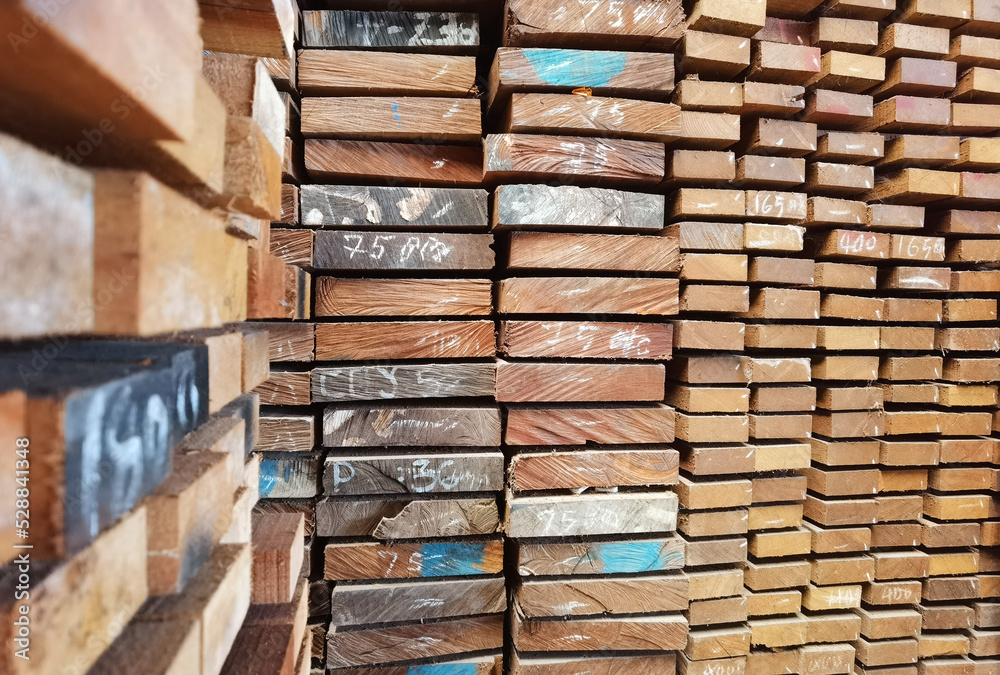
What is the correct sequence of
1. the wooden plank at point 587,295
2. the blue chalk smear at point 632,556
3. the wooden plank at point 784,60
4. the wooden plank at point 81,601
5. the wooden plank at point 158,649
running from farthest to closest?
1. the wooden plank at point 784,60
2. the blue chalk smear at point 632,556
3. the wooden plank at point 587,295
4. the wooden plank at point 158,649
5. the wooden plank at point 81,601

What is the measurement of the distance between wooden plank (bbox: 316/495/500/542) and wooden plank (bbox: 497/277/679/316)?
35.4 inches

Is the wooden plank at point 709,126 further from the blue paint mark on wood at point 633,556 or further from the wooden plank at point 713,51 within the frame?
the blue paint mark on wood at point 633,556

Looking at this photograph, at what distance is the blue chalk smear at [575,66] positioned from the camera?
194cm

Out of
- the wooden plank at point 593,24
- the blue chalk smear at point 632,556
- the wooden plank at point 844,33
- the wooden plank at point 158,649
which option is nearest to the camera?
the wooden plank at point 158,649

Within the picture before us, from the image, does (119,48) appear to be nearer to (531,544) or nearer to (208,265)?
(208,265)

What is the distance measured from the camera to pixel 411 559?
206 centimetres

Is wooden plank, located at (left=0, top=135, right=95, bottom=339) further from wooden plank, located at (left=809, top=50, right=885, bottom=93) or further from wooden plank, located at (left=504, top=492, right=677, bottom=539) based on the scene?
wooden plank, located at (left=809, top=50, right=885, bottom=93)

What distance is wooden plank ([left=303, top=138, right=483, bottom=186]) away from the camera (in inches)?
79.0

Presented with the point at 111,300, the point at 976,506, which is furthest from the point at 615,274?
the point at 976,506

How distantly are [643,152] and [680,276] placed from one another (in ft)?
1.98

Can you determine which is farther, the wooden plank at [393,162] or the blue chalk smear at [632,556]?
the blue chalk smear at [632,556]

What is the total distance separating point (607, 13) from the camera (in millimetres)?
1941

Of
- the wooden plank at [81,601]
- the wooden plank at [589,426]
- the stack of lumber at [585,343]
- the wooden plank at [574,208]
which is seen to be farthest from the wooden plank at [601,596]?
the wooden plank at [81,601]

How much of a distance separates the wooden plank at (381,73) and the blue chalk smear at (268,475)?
163 centimetres
